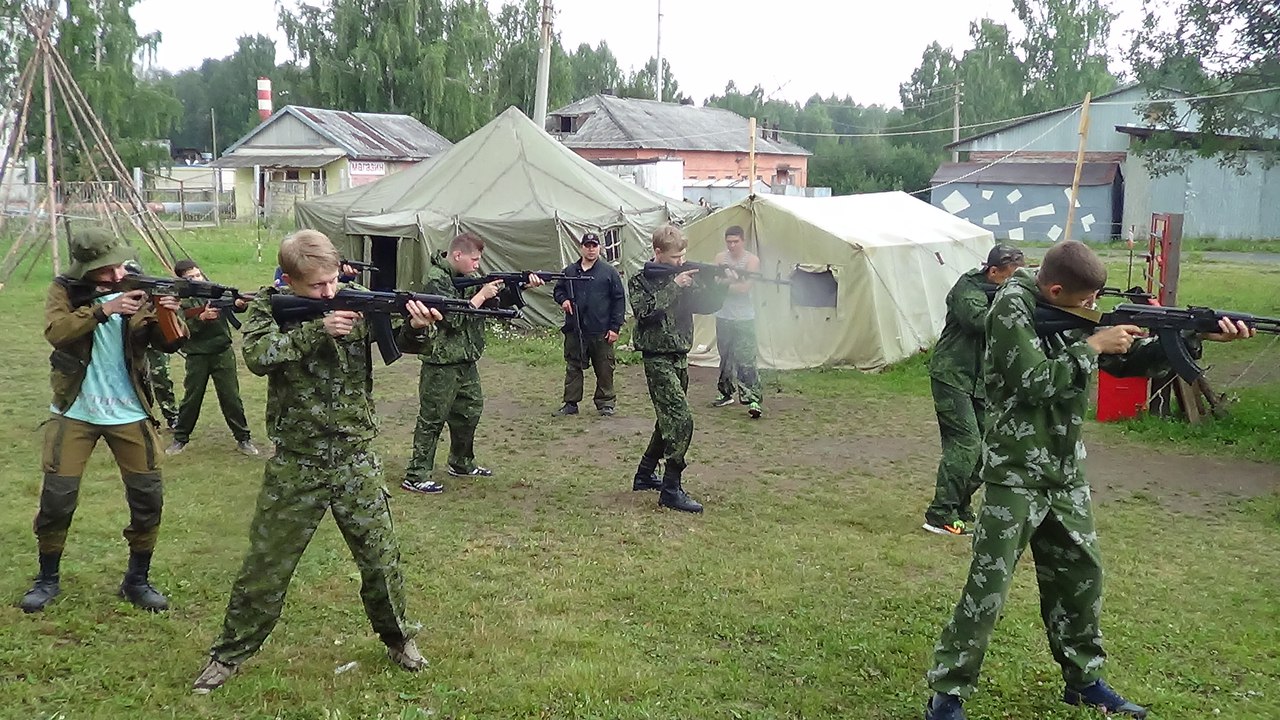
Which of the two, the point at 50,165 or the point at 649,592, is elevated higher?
the point at 50,165

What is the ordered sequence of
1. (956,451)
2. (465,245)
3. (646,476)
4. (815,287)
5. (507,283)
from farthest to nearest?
(815,287) → (646,476) → (507,283) → (465,245) → (956,451)

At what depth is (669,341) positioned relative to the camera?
748 centimetres

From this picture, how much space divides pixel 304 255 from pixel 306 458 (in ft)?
2.72

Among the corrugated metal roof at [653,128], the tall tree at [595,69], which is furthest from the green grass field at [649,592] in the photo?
the tall tree at [595,69]

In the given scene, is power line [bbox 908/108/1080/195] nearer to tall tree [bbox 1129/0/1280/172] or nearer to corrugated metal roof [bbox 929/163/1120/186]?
corrugated metal roof [bbox 929/163/1120/186]

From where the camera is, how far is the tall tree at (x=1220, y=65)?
1529cm

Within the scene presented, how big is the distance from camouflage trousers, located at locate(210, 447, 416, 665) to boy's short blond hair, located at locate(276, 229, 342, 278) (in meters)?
0.76

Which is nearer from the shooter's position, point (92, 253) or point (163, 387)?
point (92, 253)

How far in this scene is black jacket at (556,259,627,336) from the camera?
1120cm

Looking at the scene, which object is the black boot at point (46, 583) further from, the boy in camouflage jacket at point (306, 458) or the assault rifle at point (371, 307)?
the assault rifle at point (371, 307)

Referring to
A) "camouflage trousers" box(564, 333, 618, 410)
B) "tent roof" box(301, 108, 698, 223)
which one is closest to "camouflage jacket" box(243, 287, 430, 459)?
"camouflage trousers" box(564, 333, 618, 410)

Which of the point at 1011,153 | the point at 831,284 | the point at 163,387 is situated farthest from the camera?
the point at 1011,153

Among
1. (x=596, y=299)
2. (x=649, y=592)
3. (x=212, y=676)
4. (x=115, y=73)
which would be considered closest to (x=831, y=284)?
(x=596, y=299)

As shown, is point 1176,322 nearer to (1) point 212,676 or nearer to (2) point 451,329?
(1) point 212,676
